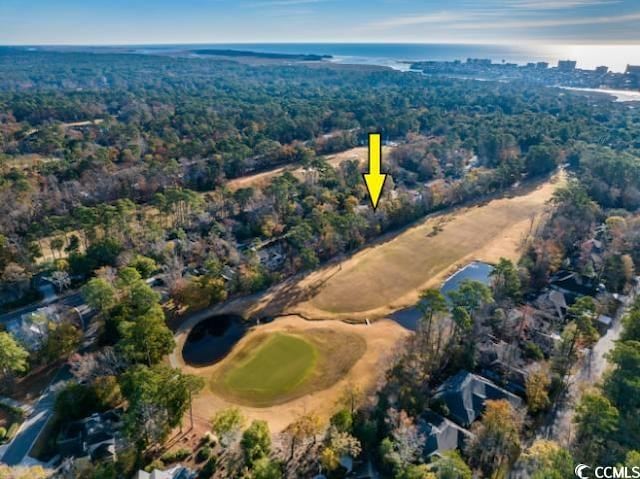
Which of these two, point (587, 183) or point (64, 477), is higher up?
point (587, 183)

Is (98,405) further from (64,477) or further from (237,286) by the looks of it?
(237,286)

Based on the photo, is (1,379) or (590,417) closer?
(590,417)

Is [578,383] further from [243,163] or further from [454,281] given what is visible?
[243,163]

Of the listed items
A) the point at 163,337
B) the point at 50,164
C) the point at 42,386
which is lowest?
the point at 42,386

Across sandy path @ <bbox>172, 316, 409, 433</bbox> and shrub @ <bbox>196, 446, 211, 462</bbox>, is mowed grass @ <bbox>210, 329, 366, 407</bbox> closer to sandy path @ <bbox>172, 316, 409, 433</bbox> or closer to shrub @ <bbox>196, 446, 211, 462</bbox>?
sandy path @ <bbox>172, 316, 409, 433</bbox>

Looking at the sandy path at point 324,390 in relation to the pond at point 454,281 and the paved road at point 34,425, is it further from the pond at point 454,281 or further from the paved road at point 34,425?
the paved road at point 34,425

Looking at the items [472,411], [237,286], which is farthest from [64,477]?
[472,411]

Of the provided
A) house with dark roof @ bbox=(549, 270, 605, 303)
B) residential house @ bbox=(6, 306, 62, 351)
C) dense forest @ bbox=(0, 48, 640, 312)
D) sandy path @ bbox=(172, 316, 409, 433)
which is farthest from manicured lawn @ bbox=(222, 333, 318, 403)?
house with dark roof @ bbox=(549, 270, 605, 303)
